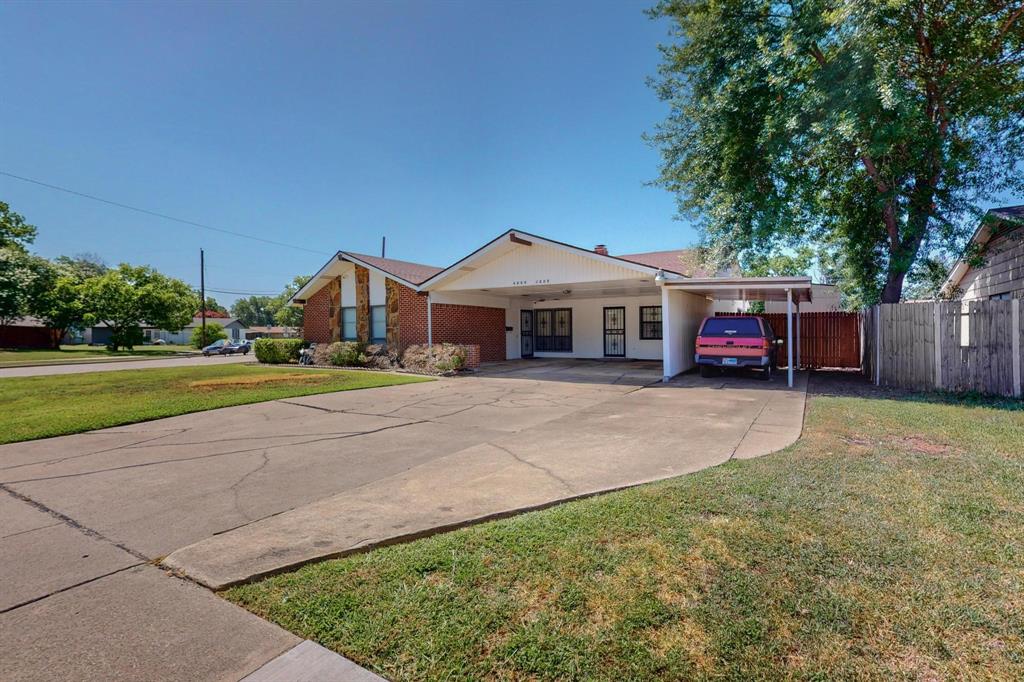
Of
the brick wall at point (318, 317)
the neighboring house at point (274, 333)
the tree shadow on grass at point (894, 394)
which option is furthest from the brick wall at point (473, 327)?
the neighboring house at point (274, 333)

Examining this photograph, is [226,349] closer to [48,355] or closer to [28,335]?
[48,355]

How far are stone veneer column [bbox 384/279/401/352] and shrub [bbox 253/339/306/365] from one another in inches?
206

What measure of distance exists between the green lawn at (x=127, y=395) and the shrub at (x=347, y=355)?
3.10 meters

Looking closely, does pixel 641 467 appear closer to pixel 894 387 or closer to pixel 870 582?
pixel 870 582

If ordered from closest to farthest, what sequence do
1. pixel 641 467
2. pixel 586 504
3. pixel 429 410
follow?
pixel 586 504, pixel 641 467, pixel 429 410

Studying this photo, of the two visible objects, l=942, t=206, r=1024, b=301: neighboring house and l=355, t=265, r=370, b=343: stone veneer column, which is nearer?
l=942, t=206, r=1024, b=301: neighboring house

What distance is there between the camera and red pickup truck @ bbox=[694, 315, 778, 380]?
12.2m

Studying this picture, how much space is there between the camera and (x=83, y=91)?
658 inches

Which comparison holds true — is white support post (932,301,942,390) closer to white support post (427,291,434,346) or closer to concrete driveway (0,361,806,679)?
concrete driveway (0,361,806,679)

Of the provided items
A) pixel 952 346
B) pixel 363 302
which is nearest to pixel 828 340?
pixel 952 346

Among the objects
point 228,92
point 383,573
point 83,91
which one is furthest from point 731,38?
point 83,91

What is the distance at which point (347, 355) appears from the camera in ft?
59.6

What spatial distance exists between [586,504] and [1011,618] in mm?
2490

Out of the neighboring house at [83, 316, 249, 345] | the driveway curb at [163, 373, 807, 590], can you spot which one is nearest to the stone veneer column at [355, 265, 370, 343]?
the driveway curb at [163, 373, 807, 590]
